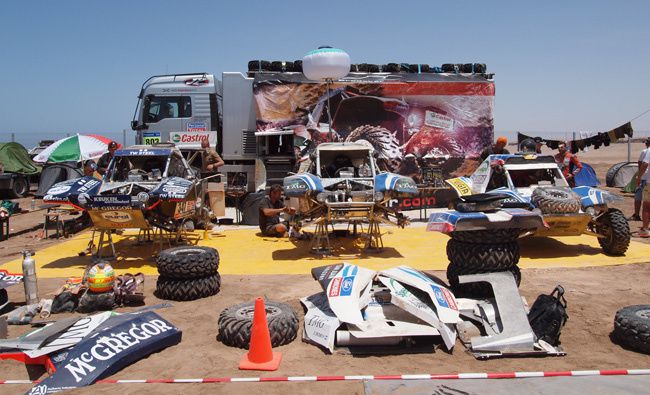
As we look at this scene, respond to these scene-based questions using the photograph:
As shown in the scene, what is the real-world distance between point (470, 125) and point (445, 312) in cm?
1204

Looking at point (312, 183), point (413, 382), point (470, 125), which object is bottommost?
point (413, 382)

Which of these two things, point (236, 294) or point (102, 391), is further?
point (236, 294)

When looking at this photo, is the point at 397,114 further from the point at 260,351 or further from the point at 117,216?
the point at 260,351

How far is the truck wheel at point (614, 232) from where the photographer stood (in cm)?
828

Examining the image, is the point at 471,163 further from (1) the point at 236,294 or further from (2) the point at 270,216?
(1) the point at 236,294

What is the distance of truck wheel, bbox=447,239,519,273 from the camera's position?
18.2ft

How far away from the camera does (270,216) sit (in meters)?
10.6

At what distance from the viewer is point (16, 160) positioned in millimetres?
21422

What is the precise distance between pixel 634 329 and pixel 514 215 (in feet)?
5.36

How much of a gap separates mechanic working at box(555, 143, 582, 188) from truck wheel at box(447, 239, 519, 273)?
18.6ft

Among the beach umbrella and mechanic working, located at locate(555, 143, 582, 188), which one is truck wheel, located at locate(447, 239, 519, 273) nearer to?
mechanic working, located at locate(555, 143, 582, 188)

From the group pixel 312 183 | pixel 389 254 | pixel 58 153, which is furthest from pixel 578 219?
pixel 58 153

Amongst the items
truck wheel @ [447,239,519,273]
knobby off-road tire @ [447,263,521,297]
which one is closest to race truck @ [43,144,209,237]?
knobby off-road tire @ [447,263,521,297]

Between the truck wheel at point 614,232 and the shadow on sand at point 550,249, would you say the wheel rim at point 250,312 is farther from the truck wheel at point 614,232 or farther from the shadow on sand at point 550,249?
the truck wheel at point 614,232
